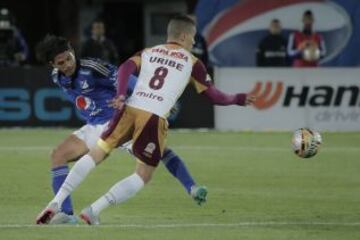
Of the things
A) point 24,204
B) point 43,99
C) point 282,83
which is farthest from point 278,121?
point 24,204

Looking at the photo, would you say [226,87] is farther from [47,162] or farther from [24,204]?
[24,204]

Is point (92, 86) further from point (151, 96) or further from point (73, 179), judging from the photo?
point (73, 179)

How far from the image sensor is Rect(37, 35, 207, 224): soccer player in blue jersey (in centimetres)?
1132

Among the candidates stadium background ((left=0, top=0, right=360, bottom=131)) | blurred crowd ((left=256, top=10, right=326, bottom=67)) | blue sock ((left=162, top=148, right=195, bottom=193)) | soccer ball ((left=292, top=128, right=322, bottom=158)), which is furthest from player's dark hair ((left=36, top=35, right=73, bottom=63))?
blurred crowd ((left=256, top=10, right=326, bottom=67))

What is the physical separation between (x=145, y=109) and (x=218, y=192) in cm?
348

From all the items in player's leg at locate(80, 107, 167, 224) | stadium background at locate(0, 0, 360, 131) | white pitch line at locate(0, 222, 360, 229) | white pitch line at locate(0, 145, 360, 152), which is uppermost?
player's leg at locate(80, 107, 167, 224)

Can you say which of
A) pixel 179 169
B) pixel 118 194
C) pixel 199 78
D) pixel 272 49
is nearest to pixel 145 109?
pixel 199 78

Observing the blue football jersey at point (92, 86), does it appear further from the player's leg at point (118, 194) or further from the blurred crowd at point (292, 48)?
the blurred crowd at point (292, 48)

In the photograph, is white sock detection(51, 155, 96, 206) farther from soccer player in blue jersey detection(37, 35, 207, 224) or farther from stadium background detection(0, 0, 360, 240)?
soccer player in blue jersey detection(37, 35, 207, 224)

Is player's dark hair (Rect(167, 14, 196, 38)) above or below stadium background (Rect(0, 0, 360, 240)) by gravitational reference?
above

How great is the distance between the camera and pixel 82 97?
11.7m

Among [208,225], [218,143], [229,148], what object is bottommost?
[218,143]

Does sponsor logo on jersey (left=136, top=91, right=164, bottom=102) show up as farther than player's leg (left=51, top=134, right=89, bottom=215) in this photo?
No

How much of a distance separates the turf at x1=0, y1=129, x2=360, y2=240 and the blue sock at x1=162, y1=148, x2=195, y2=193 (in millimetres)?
321
